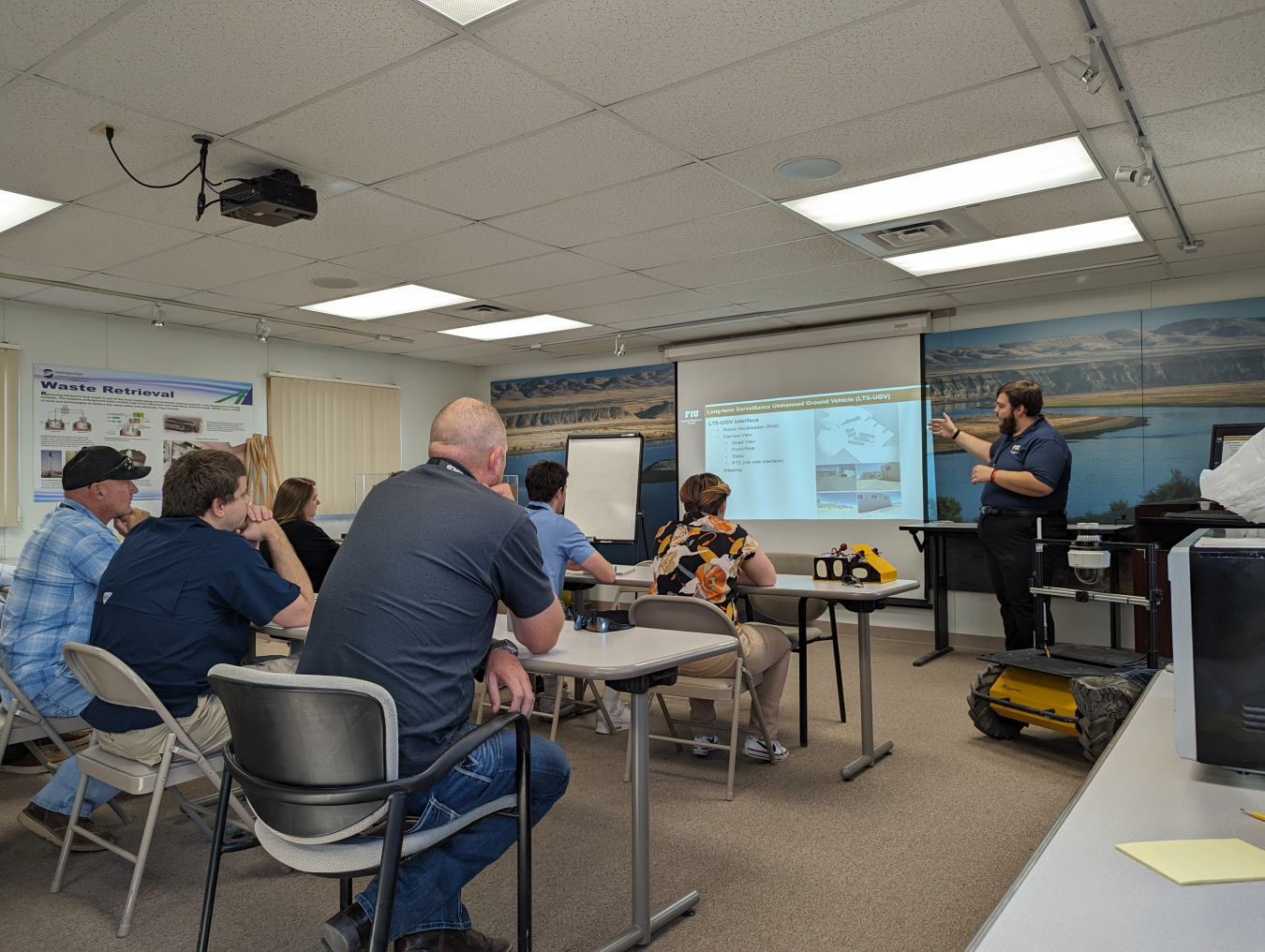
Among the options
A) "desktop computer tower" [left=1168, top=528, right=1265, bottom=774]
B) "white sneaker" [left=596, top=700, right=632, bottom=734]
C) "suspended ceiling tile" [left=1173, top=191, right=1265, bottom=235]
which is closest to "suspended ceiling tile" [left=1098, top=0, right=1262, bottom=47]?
"desktop computer tower" [left=1168, top=528, right=1265, bottom=774]

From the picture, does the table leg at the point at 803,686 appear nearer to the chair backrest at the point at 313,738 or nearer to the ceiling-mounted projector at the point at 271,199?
the chair backrest at the point at 313,738

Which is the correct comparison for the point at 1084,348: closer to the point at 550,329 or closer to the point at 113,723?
the point at 550,329

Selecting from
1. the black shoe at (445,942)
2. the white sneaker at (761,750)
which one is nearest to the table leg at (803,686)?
the white sneaker at (761,750)

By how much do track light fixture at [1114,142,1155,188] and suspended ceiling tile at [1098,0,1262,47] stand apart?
87 centimetres

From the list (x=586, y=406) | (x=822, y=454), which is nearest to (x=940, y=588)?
(x=822, y=454)

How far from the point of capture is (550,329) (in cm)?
696

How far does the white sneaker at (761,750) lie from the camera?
3713 millimetres

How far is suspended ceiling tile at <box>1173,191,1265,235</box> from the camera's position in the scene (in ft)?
13.2

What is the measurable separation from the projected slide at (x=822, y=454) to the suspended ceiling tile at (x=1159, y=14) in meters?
4.20

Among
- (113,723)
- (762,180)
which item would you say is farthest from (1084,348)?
(113,723)

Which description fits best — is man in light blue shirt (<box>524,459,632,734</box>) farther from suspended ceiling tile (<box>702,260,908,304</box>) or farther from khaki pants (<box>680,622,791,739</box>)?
suspended ceiling tile (<box>702,260,908,304</box>)

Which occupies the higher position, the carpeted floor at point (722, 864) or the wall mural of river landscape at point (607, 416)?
the wall mural of river landscape at point (607, 416)

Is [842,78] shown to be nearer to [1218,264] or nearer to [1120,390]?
[1218,264]

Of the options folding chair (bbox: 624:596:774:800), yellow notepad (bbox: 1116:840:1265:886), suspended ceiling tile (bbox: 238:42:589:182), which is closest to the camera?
yellow notepad (bbox: 1116:840:1265:886)
